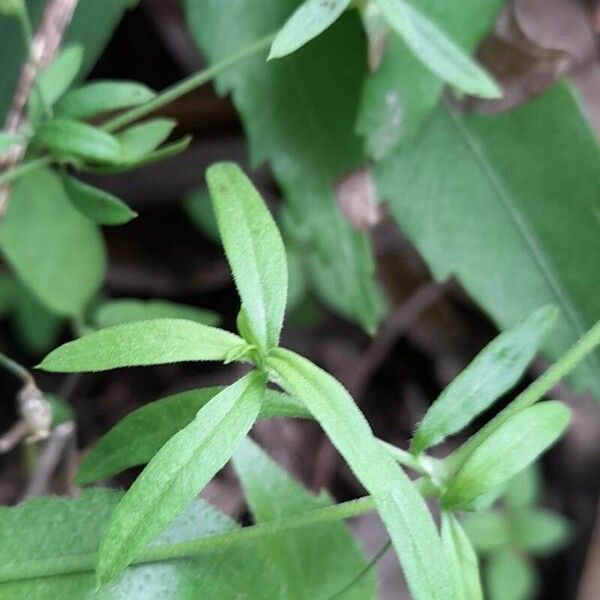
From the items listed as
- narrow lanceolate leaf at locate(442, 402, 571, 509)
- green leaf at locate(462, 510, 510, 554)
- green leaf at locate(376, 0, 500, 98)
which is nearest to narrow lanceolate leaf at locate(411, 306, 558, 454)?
narrow lanceolate leaf at locate(442, 402, 571, 509)

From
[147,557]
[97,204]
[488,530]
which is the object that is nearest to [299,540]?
[147,557]

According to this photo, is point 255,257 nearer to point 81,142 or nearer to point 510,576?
point 81,142

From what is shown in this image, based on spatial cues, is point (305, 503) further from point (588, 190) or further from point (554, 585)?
point (554, 585)

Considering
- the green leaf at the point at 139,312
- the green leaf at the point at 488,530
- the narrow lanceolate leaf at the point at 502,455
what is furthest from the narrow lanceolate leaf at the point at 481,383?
the green leaf at the point at 488,530

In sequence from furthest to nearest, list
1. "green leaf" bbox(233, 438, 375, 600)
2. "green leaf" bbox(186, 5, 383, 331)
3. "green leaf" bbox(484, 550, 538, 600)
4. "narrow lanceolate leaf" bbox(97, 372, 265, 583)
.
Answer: "green leaf" bbox(484, 550, 538, 600)
"green leaf" bbox(186, 5, 383, 331)
"green leaf" bbox(233, 438, 375, 600)
"narrow lanceolate leaf" bbox(97, 372, 265, 583)

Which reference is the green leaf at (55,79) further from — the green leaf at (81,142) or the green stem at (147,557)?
the green stem at (147,557)

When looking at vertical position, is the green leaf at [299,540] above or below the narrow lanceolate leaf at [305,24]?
below

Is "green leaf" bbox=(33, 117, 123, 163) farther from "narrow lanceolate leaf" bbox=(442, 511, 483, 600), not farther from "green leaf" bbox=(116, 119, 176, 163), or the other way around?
"narrow lanceolate leaf" bbox=(442, 511, 483, 600)
